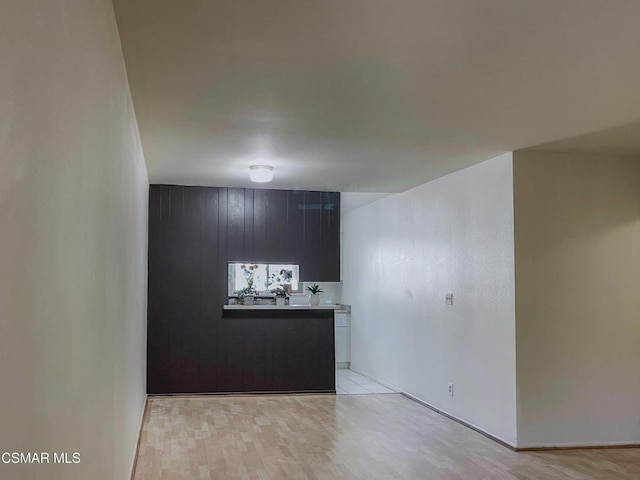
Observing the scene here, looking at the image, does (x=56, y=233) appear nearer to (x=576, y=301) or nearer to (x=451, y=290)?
(x=576, y=301)

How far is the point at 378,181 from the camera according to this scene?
6.61 meters

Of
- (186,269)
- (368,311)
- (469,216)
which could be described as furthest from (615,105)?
(368,311)

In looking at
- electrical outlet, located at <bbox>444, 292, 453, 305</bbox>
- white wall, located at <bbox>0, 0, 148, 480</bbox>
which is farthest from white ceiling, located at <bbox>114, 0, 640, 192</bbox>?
electrical outlet, located at <bbox>444, 292, 453, 305</bbox>

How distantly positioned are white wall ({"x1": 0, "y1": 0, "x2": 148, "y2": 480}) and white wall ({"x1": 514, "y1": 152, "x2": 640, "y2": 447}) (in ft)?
11.6

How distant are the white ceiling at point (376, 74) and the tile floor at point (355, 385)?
3.32m

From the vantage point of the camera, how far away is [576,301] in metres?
5.06

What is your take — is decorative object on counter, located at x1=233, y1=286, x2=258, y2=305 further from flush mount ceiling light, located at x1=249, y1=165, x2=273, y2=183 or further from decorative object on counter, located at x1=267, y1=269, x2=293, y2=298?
flush mount ceiling light, located at x1=249, y1=165, x2=273, y2=183

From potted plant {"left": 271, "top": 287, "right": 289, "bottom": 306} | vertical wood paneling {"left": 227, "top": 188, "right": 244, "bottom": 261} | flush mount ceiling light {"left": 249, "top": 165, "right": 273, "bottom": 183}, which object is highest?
flush mount ceiling light {"left": 249, "top": 165, "right": 273, "bottom": 183}

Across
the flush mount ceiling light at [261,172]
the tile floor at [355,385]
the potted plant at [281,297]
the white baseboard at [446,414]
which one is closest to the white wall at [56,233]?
the flush mount ceiling light at [261,172]

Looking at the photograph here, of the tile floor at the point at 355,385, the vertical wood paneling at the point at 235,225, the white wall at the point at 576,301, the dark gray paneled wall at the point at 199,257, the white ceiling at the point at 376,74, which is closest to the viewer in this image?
the white ceiling at the point at 376,74

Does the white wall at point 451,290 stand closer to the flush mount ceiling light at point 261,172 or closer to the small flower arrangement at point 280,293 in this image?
the small flower arrangement at point 280,293

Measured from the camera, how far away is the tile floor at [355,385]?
748cm

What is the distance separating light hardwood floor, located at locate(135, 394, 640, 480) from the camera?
420cm

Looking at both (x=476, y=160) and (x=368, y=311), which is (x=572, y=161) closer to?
(x=476, y=160)
